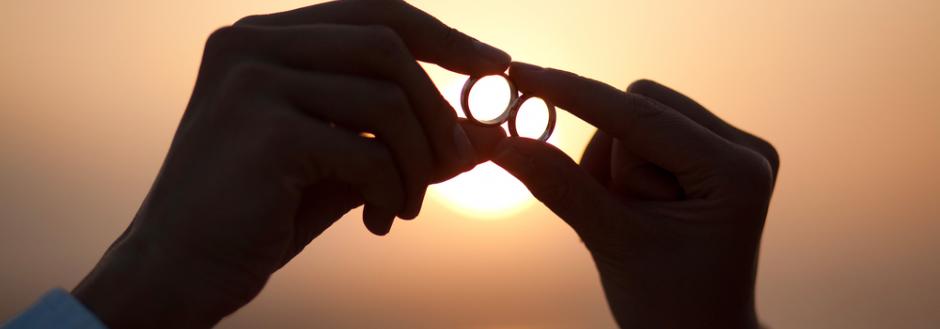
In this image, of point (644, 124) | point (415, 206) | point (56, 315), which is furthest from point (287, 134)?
point (644, 124)

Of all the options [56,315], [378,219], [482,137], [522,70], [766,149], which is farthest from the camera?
[766,149]

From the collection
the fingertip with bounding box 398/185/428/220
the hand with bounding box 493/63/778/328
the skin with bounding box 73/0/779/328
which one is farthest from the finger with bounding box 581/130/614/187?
the fingertip with bounding box 398/185/428/220

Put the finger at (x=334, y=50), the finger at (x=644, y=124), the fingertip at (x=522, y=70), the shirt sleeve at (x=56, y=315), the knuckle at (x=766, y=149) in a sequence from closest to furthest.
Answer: the shirt sleeve at (x=56, y=315) → the finger at (x=334, y=50) → the finger at (x=644, y=124) → the fingertip at (x=522, y=70) → the knuckle at (x=766, y=149)

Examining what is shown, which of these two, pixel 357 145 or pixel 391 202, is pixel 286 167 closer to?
pixel 357 145

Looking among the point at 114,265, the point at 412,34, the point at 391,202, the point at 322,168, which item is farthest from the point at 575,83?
the point at 114,265

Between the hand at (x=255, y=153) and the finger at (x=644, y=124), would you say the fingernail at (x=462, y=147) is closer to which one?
the hand at (x=255, y=153)

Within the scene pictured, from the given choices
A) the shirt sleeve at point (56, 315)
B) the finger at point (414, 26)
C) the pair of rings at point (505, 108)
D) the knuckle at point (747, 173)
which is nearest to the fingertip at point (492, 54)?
the finger at point (414, 26)

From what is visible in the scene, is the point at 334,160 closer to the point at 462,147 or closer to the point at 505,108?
the point at 462,147
